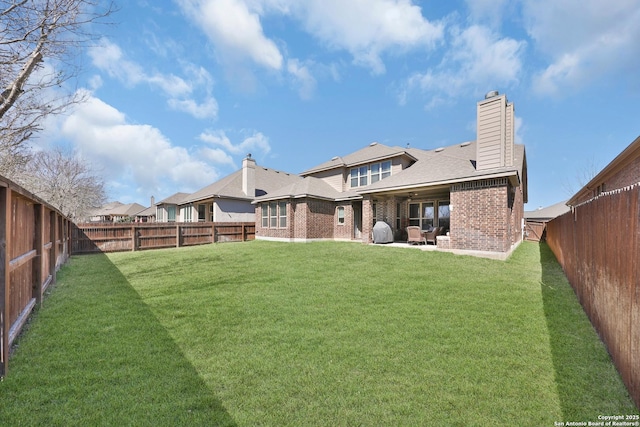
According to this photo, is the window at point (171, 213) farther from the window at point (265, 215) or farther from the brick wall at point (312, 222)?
the brick wall at point (312, 222)

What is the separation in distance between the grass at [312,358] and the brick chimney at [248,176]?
16978mm

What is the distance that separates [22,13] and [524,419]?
11.4 m

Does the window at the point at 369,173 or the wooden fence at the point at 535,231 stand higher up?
the window at the point at 369,173

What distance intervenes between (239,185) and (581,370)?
23.0 metres

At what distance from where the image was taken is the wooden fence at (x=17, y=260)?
3.05 meters

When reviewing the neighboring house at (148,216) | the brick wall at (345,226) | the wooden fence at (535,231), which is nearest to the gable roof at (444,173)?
the brick wall at (345,226)

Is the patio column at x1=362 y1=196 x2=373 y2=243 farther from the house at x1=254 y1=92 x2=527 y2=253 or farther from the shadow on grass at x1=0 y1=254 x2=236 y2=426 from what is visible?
the shadow on grass at x1=0 y1=254 x2=236 y2=426

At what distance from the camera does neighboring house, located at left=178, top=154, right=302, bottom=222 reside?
21.4 meters

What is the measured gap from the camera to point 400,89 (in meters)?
16.2

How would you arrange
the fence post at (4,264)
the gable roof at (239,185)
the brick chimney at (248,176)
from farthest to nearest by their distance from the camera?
the brick chimney at (248,176)
the gable roof at (239,185)
the fence post at (4,264)

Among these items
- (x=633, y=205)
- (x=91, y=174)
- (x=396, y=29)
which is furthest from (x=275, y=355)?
(x=91, y=174)

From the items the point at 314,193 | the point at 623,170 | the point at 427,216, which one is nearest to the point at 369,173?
the point at 314,193

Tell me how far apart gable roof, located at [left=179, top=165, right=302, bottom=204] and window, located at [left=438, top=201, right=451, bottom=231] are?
567 inches

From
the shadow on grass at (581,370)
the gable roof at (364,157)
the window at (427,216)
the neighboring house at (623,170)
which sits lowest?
the shadow on grass at (581,370)
